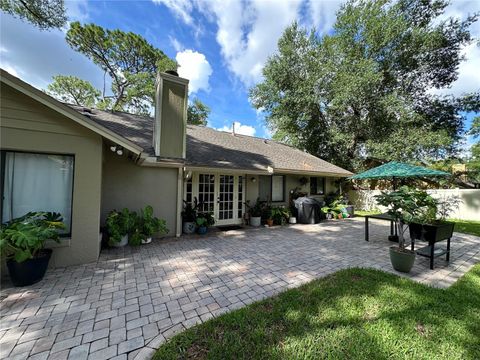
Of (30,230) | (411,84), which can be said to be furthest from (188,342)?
(411,84)

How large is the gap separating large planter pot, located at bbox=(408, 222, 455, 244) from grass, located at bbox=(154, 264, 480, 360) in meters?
1.11

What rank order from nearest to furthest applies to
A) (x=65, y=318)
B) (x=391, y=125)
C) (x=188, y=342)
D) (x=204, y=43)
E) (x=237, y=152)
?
(x=188, y=342), (x=65, y=318), (x=237, y=152), (x=204, y=43), (x=391, y=125)

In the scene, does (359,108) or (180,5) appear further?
(359,108)

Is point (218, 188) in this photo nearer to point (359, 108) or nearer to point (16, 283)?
point (16, 283)

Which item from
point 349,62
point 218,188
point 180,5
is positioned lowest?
point 218,188

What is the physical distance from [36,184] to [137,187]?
93.4 inches

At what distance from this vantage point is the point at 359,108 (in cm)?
1462

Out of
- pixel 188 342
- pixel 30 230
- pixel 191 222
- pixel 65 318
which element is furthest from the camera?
pixel 191 222

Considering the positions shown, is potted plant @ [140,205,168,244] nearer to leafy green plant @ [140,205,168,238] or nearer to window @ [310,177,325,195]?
leafy green plant @ [140,205,168,238]

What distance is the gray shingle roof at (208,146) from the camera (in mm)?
7383

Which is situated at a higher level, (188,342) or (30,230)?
(30,230)

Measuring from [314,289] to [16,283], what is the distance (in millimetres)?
5028

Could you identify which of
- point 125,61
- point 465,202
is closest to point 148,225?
point 465,202

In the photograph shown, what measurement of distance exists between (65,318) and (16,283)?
1.68 metres
